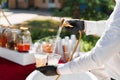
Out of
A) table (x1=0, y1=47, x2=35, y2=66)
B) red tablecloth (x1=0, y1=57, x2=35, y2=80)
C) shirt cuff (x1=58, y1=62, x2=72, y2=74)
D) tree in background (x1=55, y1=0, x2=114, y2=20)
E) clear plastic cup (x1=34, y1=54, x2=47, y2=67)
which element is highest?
shirt cuff (x1=58, y1=62, x2=72, y2=74)

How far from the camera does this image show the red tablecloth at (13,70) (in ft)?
5.93

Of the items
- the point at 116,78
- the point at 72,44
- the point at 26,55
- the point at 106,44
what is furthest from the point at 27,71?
the point at 106,44

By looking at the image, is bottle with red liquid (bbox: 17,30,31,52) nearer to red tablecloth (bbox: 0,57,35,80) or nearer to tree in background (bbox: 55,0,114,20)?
red tablecloth (bbox: 0,57,35,80)

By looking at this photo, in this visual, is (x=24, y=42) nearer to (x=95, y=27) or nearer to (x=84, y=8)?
(x=95, y=27)

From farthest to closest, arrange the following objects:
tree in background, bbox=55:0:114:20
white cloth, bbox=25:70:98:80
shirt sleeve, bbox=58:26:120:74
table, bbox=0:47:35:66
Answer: tree in background, bbox=55:0:114:20 < table, bbox=0:47:35:66 < white cloth, bbox=25:70:98:80 < shirt sleeve, bbox=58:26:120:74

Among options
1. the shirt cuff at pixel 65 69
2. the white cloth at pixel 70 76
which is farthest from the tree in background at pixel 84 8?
the shirt cuff at pixel 65 69

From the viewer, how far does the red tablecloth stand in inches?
71.2

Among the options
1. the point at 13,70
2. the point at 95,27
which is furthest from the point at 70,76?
the point at 95,27

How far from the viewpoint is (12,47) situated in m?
2.06

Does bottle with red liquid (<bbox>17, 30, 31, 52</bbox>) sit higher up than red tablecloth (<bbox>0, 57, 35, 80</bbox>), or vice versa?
bottle with red liquid (<bbox>17, 30, 31, 52</bbox>)

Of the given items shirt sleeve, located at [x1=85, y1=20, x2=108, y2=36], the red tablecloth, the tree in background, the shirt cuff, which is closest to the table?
the red tablecloth

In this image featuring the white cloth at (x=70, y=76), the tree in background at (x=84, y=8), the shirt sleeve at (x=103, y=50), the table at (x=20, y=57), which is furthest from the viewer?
the tree in background at (x=84, y=8)

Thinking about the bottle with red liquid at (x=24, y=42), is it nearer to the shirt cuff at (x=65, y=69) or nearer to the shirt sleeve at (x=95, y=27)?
the shirt sleeve at (x=95, y=27)

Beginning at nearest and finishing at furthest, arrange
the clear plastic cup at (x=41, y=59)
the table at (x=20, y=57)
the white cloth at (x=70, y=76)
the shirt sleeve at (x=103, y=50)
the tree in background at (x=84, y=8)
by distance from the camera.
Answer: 1. the shirt sleeve at (x=103, y=50)
2. the white cloth at (x=70, y=76)
3. the clear plastic cup at (x=41, y=59)
4. the table at (x=20, y=57)
5. the tree in background at (x=84, y=8)
